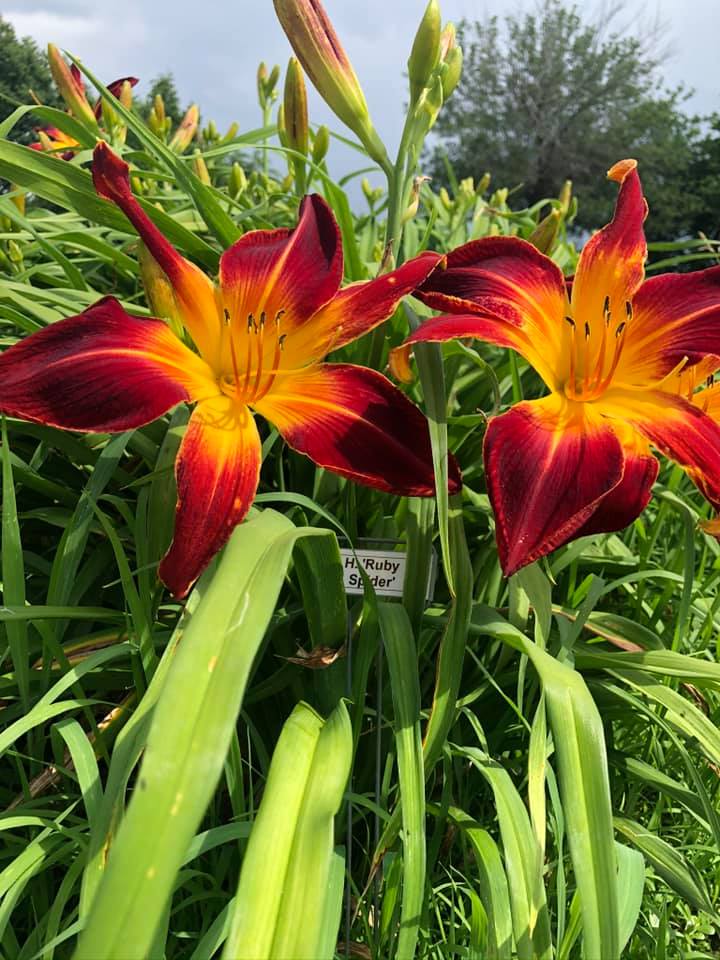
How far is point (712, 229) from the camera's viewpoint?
59.7 feet

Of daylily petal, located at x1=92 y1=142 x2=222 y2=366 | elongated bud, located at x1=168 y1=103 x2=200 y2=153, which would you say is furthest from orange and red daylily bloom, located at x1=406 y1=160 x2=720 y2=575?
elongated bud, located at x1=168 y1=103 x2=200 y2=153

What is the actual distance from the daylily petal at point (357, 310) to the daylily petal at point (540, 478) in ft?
0.51

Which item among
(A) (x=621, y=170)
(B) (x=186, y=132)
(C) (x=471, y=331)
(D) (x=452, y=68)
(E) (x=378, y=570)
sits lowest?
(E) (x=378, y=570)

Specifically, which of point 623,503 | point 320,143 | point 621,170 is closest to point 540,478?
point 623,503

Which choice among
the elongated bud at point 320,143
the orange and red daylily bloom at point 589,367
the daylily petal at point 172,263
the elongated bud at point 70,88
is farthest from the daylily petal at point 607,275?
the elongated bud at point 70,88

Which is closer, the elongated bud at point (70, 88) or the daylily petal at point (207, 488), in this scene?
the daylily petal at point (207, 488)

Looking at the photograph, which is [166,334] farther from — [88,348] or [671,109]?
[671,109]

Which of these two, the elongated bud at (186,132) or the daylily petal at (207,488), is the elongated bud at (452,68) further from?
the elongated bud at (186,132)

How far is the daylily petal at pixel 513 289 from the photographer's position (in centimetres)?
73

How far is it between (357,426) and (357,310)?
12 cm

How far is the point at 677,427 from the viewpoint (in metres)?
0.71

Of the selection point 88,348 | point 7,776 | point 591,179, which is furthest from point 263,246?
point 591,179

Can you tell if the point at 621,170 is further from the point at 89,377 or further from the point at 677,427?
the point at 89,377

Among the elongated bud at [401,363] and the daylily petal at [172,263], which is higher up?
the daylily petal at [172,263]
